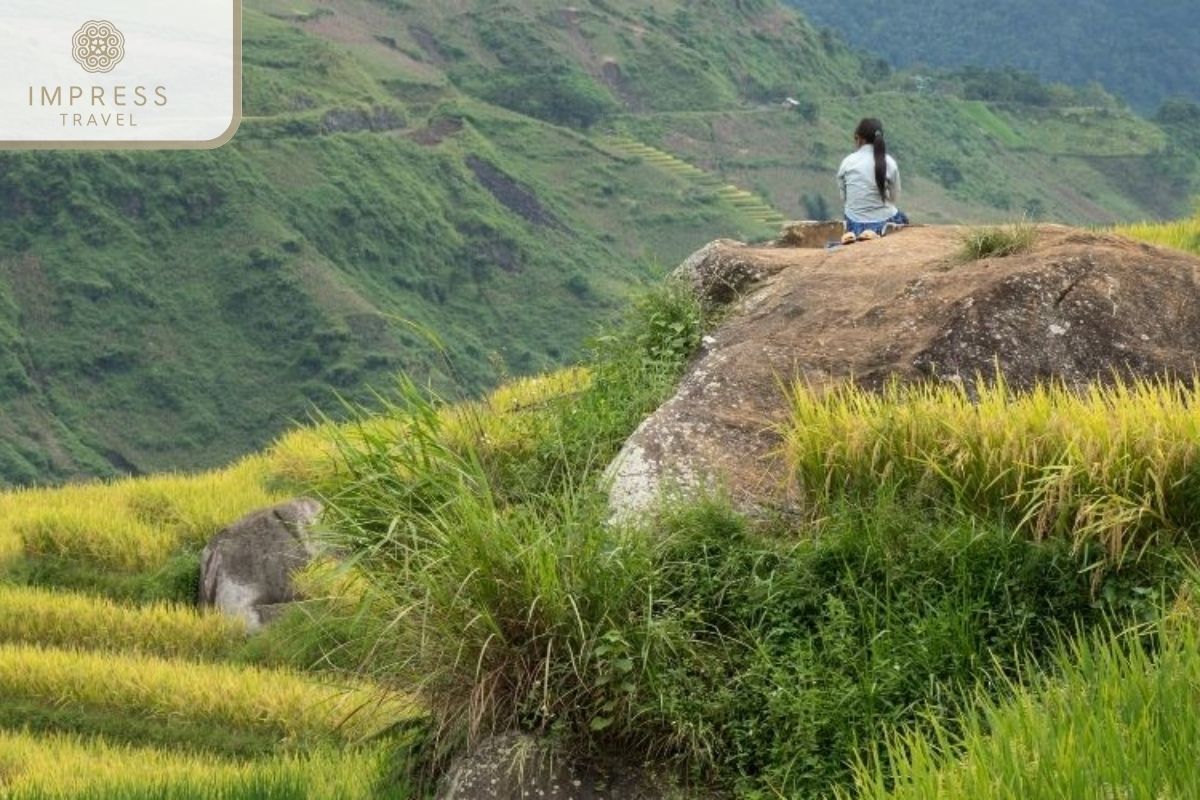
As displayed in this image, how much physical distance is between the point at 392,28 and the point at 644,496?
15188 centimetres

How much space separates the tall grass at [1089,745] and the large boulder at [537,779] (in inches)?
68.7

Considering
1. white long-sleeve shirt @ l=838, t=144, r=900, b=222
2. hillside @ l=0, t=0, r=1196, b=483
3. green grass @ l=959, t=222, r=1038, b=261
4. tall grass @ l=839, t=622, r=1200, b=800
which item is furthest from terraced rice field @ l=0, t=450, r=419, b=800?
hillside @ l=0, t=0, r=1196, b=483

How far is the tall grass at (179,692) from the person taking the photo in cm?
1157

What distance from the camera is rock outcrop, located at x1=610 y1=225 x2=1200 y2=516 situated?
9359 millimetres

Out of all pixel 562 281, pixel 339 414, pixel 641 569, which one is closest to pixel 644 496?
pixel 641 569

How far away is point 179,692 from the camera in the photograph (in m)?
12.1

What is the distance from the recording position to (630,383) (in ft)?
34.7

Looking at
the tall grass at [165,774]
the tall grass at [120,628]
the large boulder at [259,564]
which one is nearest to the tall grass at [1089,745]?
the tall grass at [165,774]

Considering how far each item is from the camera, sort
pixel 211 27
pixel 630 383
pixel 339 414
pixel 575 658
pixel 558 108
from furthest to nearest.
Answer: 1. pixel 558 108
2. pixel 211 27
3. pixel 339 414
4. pixel 630 383
5. pixel 575 658

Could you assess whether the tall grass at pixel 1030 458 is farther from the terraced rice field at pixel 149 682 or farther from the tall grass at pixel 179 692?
the tall grass at pixel 179 692

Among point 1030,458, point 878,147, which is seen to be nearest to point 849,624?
point 1030,458

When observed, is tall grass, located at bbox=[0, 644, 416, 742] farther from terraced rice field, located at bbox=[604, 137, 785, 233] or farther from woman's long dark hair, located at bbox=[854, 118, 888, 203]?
terraced rice field, located at bbox=[604, 137, 785, 233]

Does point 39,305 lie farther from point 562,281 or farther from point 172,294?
point 562,281

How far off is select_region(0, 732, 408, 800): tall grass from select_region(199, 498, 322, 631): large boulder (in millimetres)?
3097
